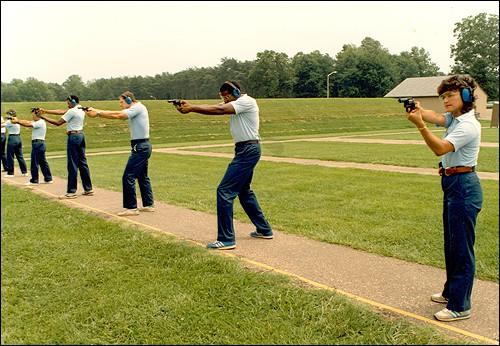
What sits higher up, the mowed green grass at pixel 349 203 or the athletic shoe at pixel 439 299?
the athletic shoe at pixel 439 299

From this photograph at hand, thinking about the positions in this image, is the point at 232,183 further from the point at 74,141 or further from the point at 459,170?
the point at 74,141

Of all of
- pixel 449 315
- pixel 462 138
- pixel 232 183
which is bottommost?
pixel 449 315

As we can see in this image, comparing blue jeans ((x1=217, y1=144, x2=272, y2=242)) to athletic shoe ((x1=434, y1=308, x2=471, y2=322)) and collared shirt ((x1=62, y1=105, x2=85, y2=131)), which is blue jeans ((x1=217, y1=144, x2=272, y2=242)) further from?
collared shirt ((x1=62, y1=105, x2=85, y2=131))

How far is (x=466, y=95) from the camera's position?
136 inches

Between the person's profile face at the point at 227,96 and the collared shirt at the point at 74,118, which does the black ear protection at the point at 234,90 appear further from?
the collared shirt at the point at 74,118

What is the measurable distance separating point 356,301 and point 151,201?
5.01m

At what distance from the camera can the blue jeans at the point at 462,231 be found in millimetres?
3520

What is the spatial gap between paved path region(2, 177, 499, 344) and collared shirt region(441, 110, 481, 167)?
1.18 m

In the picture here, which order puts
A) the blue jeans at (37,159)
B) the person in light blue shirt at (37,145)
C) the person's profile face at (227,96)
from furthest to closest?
the blue jeans at (37,159)
the person in light blue shirt at (37,145)
the person's profile face at (227,96)

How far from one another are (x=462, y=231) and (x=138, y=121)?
525 centimetres

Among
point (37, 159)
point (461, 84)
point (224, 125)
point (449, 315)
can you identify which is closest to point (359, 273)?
point (449, 315)

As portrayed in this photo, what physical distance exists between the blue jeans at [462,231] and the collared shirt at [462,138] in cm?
12

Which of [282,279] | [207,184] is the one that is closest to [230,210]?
[282,279]

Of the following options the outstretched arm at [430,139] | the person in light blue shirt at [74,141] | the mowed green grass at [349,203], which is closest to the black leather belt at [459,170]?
the outstretched arm at [430,139]
